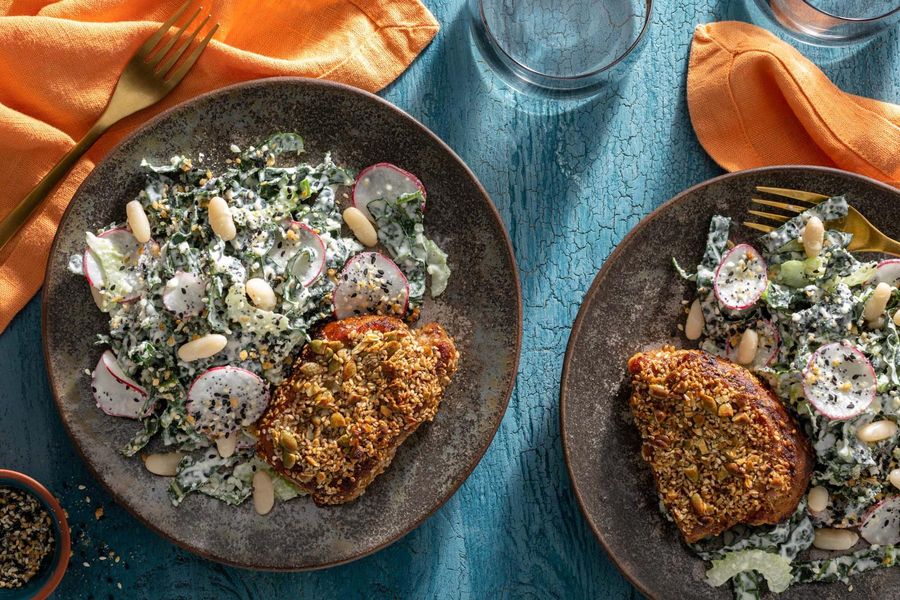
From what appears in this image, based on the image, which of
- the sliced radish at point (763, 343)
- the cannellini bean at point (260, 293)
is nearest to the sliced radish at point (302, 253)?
the cannellini bean at point (260, 293)

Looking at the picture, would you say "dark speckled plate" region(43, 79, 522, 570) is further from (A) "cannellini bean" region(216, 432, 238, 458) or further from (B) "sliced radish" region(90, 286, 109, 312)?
(A) "cannellini bean" region(216, 432, 238, 458)

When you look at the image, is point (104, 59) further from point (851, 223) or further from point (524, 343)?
point (851, 223)

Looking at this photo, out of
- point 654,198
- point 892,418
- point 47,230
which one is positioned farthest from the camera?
point 654,198

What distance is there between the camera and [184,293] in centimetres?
271

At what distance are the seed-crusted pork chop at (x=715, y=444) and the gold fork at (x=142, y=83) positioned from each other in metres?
1.88

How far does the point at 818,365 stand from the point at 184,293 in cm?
Answer: 206

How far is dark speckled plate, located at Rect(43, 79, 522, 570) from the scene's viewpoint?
2783 millimetres

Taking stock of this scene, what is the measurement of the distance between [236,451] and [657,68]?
2.07 metres

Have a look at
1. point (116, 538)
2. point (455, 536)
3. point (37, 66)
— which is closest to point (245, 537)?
point (116, 538)

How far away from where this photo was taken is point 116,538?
3.01 m

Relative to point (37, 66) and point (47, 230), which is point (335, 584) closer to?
point (47, 230)

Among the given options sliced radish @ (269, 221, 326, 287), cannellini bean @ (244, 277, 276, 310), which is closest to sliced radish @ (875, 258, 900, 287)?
sliced radish @ (269, 221, 326, 287)

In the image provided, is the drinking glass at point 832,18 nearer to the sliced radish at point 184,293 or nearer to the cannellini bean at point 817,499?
the cannellini bean at point 817,499

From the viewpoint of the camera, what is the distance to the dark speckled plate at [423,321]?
2.78m
